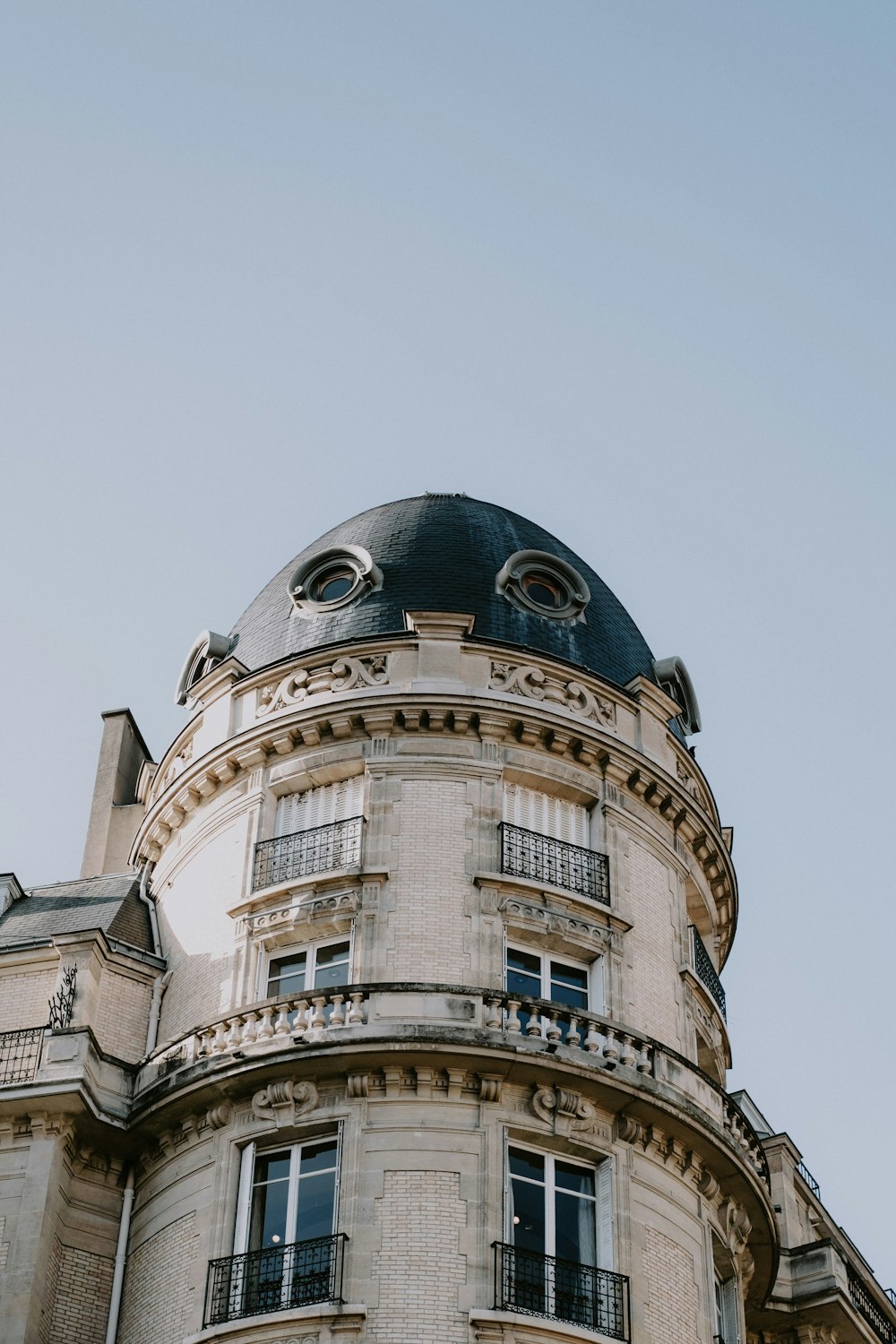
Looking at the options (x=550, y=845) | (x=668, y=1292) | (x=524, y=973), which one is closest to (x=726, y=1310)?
(x=668, y=1292)

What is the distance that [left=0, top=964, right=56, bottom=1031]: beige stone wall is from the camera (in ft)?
85.1

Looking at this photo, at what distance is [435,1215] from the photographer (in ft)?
72.6

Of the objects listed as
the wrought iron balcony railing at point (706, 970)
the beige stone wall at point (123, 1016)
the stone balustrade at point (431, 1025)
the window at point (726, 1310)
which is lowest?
the window at point (726, 1310)

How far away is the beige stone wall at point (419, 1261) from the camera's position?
21234 millimetres

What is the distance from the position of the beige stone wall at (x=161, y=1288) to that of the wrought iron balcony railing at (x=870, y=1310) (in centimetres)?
1035

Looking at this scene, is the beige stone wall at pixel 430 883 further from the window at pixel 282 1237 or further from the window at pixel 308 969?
the window at pixel 282 1237

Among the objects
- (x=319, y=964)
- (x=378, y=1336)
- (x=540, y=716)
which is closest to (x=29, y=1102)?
(x=319, y=964)

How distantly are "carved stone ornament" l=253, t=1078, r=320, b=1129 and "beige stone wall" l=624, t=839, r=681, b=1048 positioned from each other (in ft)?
14.0

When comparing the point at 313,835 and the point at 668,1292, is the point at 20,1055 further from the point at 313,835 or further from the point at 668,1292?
the point at 668,1292

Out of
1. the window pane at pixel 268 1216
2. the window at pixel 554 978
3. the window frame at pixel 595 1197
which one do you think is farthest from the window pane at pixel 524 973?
the window pane at pixel 268 1216

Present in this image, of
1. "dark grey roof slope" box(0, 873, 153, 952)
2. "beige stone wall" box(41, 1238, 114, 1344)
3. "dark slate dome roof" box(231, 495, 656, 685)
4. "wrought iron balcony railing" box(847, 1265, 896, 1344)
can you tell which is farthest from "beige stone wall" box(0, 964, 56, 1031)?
"wrought iron balcony railing" box(847, 1265, 896, 1344)

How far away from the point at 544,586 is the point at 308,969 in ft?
24.5

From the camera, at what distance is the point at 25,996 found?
86.1ft

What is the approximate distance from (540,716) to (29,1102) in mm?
8206
